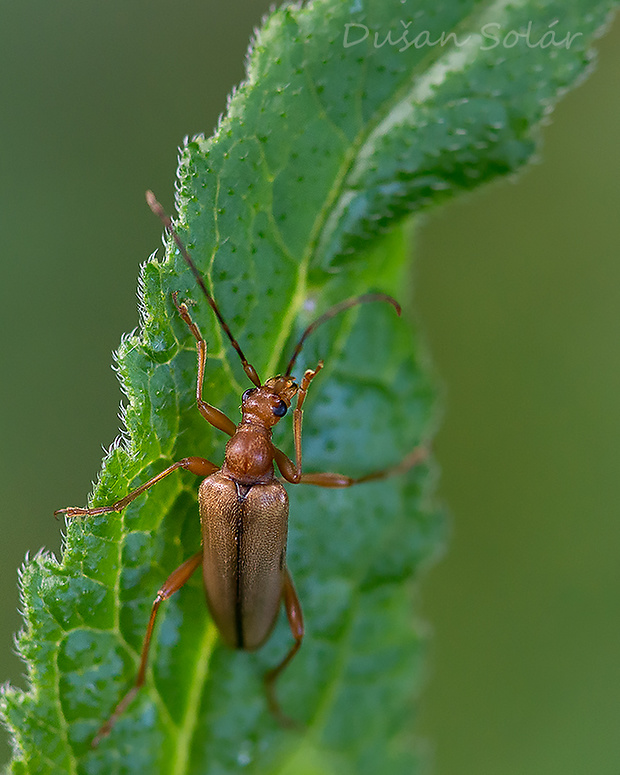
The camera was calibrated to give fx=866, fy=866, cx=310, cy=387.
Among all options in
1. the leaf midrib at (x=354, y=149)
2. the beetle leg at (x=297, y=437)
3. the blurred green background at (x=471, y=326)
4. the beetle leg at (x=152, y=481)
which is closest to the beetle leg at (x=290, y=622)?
the beetle leg at (x=297, y=437)

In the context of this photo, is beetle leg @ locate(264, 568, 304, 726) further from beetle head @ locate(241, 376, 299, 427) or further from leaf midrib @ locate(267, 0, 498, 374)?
leaf midrib @ locate(267, 0, 498, 374)

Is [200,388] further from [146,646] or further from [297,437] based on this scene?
[146,646]

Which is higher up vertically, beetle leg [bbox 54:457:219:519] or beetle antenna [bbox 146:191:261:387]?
beetle antenna [bbox 146:191:261:387]

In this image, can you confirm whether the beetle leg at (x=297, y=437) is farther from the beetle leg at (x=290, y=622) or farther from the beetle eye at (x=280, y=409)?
the beetle leg at (x=290, y=622)

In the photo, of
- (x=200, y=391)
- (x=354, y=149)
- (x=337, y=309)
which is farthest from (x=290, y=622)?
(x=354, y=149)

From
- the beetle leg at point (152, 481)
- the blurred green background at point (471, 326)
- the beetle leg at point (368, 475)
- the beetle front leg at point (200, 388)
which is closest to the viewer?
the beetle leg at point (152, 481)

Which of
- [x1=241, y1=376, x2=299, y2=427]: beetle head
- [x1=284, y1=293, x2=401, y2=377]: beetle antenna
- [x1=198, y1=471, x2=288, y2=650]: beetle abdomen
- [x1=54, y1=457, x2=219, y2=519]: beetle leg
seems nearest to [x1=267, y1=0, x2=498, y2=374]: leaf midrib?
[x1=284, y1=293, x2=401, y2=377]: beetle antenna
